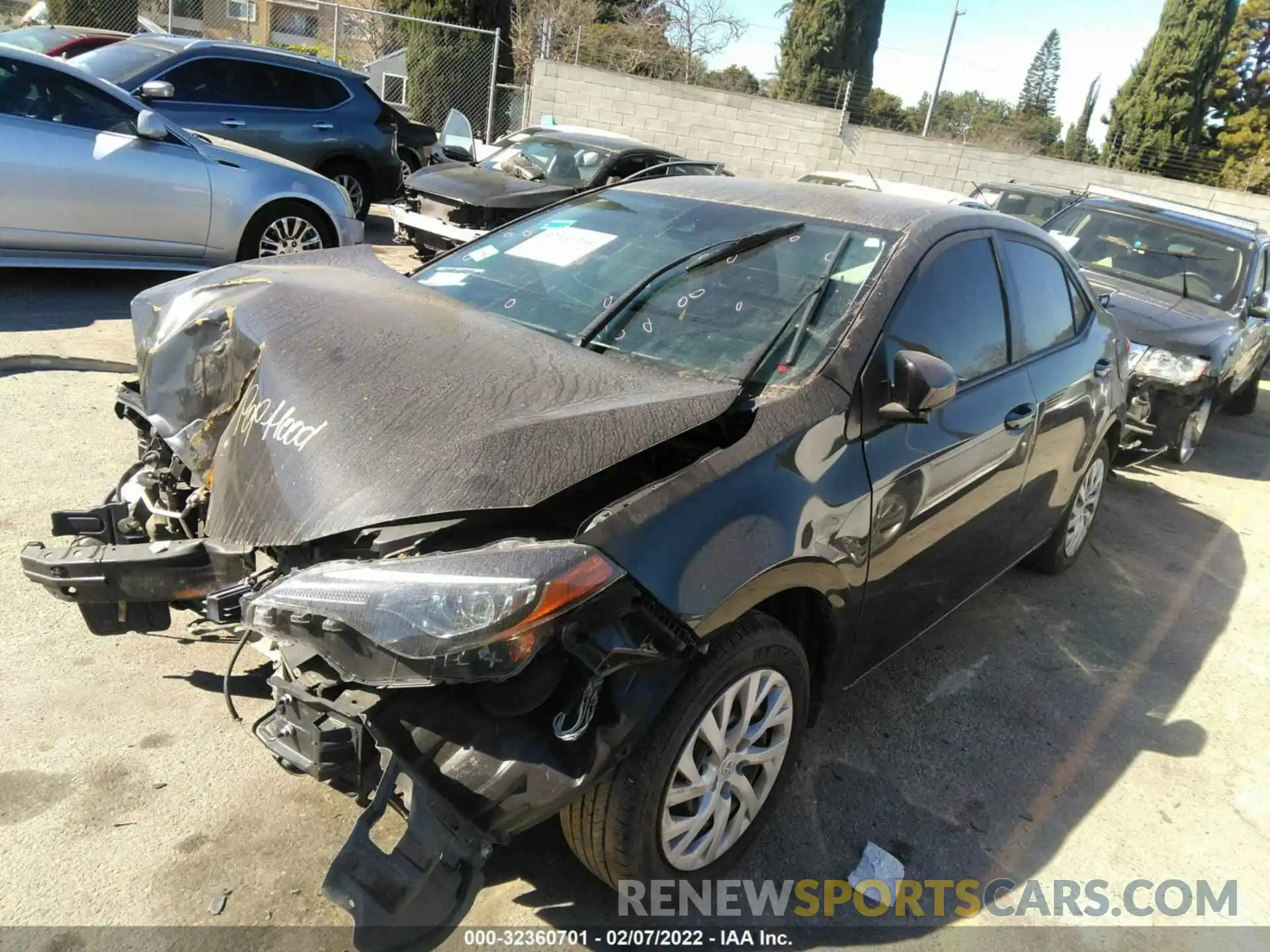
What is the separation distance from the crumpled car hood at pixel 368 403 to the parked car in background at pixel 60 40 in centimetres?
918

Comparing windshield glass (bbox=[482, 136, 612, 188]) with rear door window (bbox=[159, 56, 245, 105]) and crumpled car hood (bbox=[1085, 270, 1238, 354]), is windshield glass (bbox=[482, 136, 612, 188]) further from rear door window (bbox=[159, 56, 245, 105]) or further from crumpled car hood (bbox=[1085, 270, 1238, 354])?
crumpled car hood (bbox=[1085, 270, 1238, 354])

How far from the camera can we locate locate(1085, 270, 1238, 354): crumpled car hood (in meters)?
6.74

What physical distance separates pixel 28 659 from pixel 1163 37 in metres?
37.5

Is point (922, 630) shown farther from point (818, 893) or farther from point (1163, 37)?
point (1163, 37)

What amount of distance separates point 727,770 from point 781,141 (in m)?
18.9

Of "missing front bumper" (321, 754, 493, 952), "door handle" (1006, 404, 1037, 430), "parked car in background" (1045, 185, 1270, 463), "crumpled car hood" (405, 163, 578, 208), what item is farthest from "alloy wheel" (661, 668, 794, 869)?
"crumpled car hood" (405, 163, 578, 208)

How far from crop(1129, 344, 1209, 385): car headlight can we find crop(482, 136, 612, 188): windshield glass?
18.3 feet

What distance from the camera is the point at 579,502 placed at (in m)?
2.20

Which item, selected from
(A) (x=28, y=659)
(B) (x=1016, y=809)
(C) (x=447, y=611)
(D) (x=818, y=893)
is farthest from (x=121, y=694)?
(B) (x=1016, y=809)

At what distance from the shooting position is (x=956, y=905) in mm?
2619

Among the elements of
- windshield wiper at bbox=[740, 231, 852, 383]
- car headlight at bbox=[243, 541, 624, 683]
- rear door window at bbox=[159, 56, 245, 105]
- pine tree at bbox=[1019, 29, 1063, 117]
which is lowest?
car headlight at bbox=[243, 541, 624, 683]

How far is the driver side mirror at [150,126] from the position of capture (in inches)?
257

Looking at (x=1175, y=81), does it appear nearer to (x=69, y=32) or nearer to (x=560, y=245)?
→ (x=69, y=32)

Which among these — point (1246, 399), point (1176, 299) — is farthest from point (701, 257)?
point (1246, 399)
